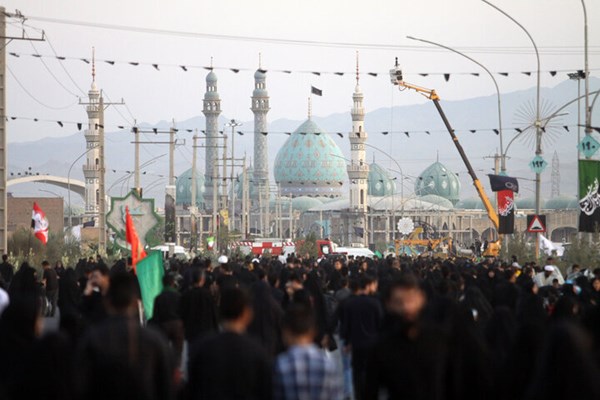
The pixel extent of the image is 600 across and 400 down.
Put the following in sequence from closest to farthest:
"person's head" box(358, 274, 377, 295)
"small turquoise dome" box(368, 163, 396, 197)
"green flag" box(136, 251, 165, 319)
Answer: "person's head" box(358, 274, 377, 295)
"green flag" box(136, 251, 165, 319)
"small turquoise dome" box(368, 163, 396, 197)

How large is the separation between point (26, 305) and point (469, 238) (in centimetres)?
13256

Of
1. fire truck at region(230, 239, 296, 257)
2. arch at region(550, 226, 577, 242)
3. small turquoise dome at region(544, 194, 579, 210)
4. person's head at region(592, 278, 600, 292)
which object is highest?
small turquoise dome at region(544, 194, 579, 210)

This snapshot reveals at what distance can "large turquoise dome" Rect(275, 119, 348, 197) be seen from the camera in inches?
6344

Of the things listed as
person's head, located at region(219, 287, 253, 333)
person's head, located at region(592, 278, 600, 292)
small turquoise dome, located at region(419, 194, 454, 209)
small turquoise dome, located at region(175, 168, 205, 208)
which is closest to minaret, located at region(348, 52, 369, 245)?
small turquoise dome, located at region(419, 194, 454, 209)

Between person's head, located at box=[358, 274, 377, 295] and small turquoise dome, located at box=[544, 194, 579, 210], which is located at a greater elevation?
Answer: small turquoise dome, located at box=[544, 194, 579, 210]

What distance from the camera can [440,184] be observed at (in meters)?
150

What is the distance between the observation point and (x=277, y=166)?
16350 centimetres

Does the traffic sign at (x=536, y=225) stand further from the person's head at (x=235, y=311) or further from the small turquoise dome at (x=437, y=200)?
the small turquoise dome at (x=437, y=200)

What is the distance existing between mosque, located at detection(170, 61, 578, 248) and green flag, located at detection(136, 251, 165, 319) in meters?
102

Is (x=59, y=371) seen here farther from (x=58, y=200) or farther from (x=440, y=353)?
(x=58, y=200)

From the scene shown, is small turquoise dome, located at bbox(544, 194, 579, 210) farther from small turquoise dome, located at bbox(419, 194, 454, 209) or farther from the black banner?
the black banner

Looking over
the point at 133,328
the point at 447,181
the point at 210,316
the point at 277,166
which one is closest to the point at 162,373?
the point at 133,328

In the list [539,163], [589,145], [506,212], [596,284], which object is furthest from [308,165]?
[596,284]

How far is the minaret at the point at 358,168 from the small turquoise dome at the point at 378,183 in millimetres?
15267
